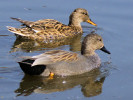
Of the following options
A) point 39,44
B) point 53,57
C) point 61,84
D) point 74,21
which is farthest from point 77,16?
point 61,84

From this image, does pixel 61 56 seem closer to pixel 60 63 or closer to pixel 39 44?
pixel 60 63

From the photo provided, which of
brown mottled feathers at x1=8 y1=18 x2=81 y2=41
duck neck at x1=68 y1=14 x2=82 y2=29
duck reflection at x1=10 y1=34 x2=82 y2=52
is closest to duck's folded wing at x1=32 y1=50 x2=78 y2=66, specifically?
duck reflection at x1=10 y1=34 x2=82 y2=52

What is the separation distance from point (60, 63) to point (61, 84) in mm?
553

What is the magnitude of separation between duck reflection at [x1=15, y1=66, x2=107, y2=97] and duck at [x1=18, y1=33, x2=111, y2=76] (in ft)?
0.44

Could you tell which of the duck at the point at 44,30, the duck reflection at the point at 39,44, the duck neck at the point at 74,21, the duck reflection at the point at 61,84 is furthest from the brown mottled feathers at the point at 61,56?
the duck neck at the point at 74,21

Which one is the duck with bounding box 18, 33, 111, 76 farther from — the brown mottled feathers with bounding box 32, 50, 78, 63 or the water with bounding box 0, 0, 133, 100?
the water with bounding box 0, 0, 133, 100

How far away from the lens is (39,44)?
10.8 meters

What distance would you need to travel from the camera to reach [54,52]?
8562 millimetres

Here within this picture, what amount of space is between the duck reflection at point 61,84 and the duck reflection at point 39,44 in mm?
1867

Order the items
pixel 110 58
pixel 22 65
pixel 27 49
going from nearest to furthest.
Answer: pixel 22 65
pixel 110 58
pixel 27 49

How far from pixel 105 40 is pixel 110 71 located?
2.25 metres

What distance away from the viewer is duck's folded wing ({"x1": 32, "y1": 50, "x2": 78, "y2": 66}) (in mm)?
8098

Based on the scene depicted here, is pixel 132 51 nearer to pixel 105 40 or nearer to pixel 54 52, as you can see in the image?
pixel 105 40

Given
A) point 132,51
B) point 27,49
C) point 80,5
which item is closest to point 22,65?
point 27,49
